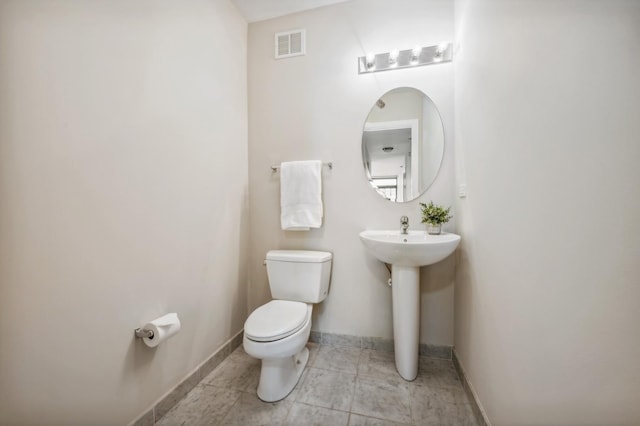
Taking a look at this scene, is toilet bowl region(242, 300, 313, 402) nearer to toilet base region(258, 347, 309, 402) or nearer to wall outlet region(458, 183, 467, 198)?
toilet base region(258, 347, 309, 402)

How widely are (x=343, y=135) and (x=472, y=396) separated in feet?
5.53

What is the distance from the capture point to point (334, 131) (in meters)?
1.72

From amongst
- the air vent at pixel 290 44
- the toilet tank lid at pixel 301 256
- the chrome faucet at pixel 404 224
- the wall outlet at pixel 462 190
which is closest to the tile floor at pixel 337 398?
the toilet tank lid at pixel 301 256

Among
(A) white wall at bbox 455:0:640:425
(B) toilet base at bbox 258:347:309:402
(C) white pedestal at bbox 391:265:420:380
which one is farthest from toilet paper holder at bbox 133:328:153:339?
(A) white wall at bbox 455:0:640:425

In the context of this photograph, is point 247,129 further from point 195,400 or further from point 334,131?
point 195,400

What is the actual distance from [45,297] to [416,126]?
1.98 m

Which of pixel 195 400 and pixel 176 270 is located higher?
pixel 176 270

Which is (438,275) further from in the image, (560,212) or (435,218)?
(560,212)

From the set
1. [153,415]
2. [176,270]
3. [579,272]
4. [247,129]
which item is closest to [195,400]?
[153,415]

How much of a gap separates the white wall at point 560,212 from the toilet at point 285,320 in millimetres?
891

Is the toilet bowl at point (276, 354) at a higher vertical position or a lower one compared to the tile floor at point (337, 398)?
higher

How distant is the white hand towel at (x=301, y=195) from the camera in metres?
1.68

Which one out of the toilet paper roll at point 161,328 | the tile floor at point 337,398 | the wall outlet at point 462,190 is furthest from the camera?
the wall outlet at point 462,190

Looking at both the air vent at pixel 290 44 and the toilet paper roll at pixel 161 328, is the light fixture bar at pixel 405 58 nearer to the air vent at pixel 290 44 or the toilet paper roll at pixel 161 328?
the air vent at pixel 290 44
